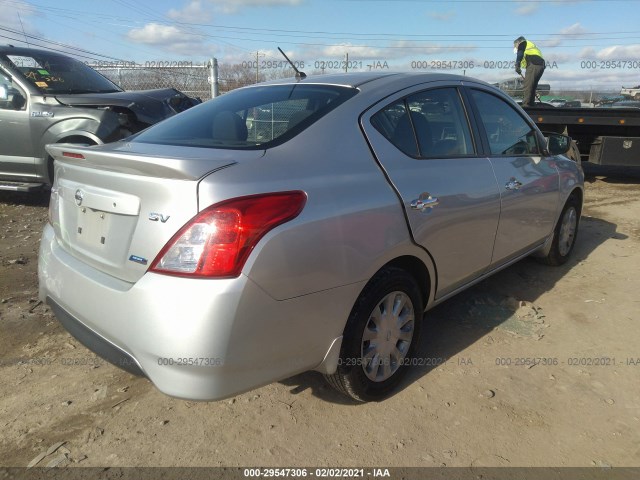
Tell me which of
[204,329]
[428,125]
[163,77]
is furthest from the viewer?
[163,77]

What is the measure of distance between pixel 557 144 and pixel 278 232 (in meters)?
3.33

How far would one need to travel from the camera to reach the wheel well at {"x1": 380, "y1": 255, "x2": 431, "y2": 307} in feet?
8.49

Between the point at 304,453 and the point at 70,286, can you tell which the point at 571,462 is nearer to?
the point at 304,453

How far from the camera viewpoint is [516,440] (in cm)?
235

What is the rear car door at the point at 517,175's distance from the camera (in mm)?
3354

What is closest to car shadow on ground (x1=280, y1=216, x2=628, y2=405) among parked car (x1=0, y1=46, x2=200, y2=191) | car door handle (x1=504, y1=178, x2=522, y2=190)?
car door handle (x1=504, y1=178, x2=522, y2=190)

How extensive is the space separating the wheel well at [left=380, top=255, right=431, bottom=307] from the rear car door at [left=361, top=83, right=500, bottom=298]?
93mm

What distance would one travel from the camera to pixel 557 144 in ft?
13.9

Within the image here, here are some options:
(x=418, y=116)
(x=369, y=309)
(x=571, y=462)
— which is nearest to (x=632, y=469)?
(x=571, y=462)

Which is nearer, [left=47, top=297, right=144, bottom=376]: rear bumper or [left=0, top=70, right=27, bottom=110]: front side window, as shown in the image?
[left=47, top=297, right=144, bottom=376]: rear bumper

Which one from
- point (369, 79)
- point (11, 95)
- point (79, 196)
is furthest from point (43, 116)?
point (369, 79)

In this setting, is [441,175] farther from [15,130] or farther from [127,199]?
[15,130]

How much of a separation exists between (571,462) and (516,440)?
240mm

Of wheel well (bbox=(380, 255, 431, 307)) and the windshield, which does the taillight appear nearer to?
wheel well (bbox=(380, 255, 431, 307))
